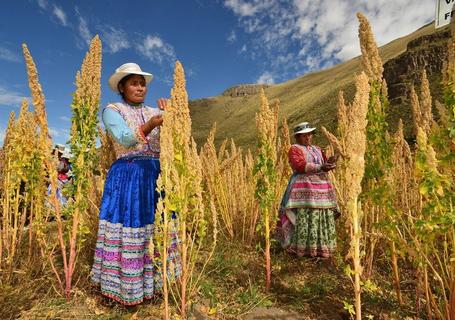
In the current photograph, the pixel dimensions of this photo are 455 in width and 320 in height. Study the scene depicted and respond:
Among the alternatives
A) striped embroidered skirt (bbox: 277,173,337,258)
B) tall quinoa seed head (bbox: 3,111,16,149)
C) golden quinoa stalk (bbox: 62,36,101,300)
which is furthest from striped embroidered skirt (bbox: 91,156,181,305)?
striped embroidered skirt (bbox: 277,173,337,258)

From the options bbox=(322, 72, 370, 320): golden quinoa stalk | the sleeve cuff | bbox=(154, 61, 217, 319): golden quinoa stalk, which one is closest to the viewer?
bbox=(322, 72, 370, 320): golden quinoa stalk

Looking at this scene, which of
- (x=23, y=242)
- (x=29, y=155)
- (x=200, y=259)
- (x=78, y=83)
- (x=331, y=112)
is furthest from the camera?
(x=331, y=112)

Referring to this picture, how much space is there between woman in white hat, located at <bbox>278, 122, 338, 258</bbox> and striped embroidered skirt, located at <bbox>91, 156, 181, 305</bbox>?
1.70 m

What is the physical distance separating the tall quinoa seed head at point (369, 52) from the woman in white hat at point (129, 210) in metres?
1.50

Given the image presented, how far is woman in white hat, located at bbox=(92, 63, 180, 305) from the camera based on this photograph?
2088mm

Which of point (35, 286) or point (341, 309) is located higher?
point (35, 286)

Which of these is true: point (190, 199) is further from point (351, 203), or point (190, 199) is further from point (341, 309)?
point (341, 309)

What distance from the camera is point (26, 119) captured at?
247 cm

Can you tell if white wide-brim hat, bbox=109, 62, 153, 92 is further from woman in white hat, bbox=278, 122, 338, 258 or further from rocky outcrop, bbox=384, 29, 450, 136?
rocky outcrop, bbox=384, 29, 450, 136

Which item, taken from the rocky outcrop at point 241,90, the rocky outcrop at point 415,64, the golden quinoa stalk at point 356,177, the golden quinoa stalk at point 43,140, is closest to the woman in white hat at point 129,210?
the golden quinoa stalk at point 43,140

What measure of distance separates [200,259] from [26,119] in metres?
2.07

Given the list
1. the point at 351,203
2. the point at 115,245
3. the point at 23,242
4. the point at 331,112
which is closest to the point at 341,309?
the point at 351,203

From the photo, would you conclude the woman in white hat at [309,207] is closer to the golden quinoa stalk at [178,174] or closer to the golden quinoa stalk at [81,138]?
the golden quinoa stalk at [178,174]

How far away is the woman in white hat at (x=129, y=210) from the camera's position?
2.09 meters
